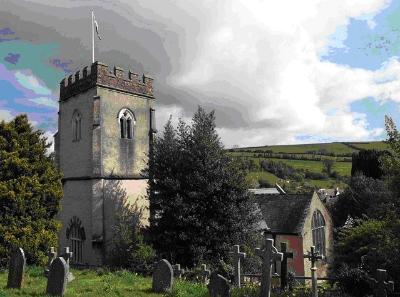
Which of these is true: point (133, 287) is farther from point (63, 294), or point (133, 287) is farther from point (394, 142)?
point (394, 142)

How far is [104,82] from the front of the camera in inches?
925

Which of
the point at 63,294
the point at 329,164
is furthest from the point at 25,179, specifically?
the point at 329,164

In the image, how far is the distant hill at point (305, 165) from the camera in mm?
93312

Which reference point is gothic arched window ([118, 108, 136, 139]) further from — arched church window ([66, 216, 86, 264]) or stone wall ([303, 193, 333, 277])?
stone wall ([303, 193, 333, 277])

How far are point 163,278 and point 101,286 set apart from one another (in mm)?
2288

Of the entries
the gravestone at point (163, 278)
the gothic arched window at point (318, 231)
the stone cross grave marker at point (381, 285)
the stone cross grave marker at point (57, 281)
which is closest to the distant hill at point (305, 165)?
the gothic arched window at point (318, 231)

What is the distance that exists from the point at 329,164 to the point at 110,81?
9381cm

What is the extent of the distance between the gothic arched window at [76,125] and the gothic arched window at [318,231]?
70.2 ft

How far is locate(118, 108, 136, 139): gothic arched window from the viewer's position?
24203 mm

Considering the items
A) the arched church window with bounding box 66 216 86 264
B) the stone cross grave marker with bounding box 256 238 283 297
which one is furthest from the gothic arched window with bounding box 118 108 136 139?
the stone cross grave marker with bounding box 256 238 283 297

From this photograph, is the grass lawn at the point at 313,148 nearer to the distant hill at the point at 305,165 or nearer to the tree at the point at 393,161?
the distant hill at the point at 305,165

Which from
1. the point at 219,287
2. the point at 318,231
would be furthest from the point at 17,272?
the point at 318,231

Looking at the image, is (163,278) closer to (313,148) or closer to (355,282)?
(355,282)

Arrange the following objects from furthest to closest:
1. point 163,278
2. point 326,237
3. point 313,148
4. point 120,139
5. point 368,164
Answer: point 313,148 < point 368,164 < point 326,237 < point 120,139 < point 163,278
